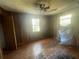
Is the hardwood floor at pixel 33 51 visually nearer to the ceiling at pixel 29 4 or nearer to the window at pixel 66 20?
the window at pixel 66 20

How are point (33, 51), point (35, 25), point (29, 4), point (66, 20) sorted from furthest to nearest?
1. point (35, 25)
2. point (66, 20)
3. point (33, 51)
4. point (29, 4)

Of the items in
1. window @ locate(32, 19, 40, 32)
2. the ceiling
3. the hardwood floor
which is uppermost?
the ceiling

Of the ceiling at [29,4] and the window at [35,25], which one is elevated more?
the ceiling at [29,4]

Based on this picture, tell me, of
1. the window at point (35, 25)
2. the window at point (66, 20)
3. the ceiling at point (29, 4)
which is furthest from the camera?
the window at point (35, 25)

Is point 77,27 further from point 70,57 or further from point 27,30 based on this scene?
point 27,30

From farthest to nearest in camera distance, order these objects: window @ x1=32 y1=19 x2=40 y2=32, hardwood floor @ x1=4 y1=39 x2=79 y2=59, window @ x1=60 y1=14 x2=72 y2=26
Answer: window @ x1=32 y1=19 x2=40 y2=32
window @ x1=60 y1=14 x2=72 y2=26
hardwood floor @ x1=4 y1=39 x2=79 y2=59

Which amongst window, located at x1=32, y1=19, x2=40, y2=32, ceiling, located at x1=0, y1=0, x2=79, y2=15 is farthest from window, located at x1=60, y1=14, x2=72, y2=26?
window, located at x1=32, y1=19, x2=40, y2=32

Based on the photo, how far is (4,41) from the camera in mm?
4234

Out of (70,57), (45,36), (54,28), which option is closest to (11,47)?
(70,57)

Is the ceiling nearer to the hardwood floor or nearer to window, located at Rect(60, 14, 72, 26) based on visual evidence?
window, located at Rect(60, 14, 72, 26)

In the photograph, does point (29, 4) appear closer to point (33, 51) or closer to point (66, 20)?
point (33, 51)

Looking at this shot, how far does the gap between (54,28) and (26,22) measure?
2.52m

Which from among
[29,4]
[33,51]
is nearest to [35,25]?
[33,51]

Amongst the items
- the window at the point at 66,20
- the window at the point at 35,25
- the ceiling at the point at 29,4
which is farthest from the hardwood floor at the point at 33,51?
the window at the point at 35,25
